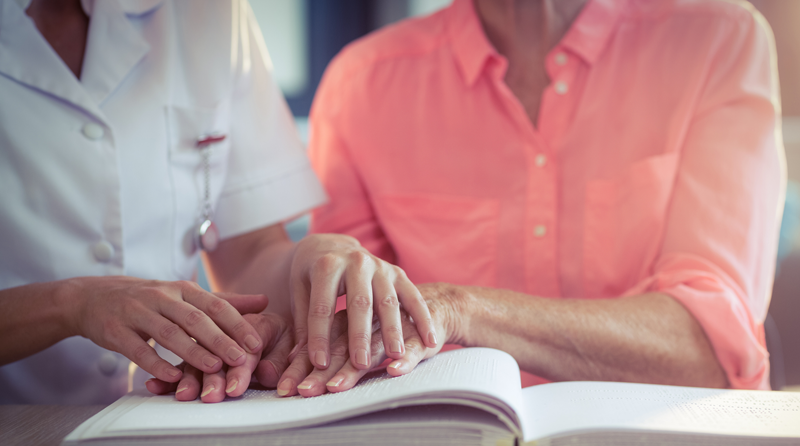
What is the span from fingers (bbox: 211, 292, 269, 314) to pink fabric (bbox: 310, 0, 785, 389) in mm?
467

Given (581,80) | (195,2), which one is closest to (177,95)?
(195,2)

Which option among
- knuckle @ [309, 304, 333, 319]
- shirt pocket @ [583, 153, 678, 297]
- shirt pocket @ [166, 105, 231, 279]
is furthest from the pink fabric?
knuckle @ [309, 304, 333, 319]

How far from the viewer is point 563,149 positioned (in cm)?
103

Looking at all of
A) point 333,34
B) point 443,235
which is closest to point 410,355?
point 443,235

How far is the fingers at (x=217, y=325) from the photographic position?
562mm

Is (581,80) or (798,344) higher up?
(581,80)

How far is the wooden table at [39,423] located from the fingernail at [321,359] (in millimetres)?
236

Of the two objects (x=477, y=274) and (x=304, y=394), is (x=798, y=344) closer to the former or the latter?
(x=477, y=274)

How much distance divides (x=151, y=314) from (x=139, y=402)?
92 millimetres

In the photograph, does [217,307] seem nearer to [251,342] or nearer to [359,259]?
[251,342]

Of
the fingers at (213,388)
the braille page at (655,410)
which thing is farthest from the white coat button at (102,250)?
the braille page at (655,410)

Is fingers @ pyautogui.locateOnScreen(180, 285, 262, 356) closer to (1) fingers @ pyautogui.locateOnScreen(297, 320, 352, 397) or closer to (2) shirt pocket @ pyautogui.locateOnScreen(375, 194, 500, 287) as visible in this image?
(1) fingers @ pyautogui.locateOnScreen(297, 320, 352, 397)

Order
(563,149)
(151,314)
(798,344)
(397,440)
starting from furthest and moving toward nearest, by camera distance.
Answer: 1. (798,344)
2. (563,149)
3. (151,314)
4. (397,440)

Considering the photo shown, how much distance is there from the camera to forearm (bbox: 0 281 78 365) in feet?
2.12
